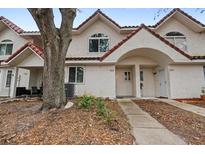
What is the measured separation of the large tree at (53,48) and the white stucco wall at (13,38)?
12077 millimetres

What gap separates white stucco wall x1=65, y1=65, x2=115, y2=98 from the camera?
13.5m

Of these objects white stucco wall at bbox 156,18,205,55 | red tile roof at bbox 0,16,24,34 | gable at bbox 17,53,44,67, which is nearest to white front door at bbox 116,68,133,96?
white stucco wall at bbox 156,18,205,55

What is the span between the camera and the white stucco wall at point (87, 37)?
16.2 m

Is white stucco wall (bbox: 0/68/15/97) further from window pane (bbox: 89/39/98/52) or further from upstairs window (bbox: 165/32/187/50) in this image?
upstairs window (bbox: 165/32/187/50)

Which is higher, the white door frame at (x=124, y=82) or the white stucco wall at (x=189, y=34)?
the white stucco wall at (x=189, y=34)

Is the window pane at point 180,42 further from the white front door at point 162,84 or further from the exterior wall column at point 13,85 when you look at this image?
the exterior wall column at point 13,85

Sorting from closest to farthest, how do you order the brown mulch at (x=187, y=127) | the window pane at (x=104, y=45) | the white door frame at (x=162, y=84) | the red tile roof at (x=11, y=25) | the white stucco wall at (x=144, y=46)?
the brown mulch at (x=187, y=127) → the white stucco wall at (x=144, y=46) → the white door frame at (x=162, y=84) → the window pane at (x=104, y=45) → the red tile roof at (x=11, y=25)

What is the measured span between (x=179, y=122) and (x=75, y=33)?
1329 centimetres

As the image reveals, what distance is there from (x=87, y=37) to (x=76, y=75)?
4681mm

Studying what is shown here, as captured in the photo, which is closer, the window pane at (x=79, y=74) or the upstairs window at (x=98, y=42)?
the window pane at (x=79, y=74)

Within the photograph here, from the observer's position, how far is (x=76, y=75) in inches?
555

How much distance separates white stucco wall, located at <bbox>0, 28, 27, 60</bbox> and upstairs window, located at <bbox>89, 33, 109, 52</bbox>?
294 inches

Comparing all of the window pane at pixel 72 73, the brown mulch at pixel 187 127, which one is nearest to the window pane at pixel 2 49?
the window pane at pixel 72 73

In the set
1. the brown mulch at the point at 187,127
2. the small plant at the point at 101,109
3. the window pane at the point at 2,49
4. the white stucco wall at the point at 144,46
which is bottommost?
the brown mulch at the point at 187,127
